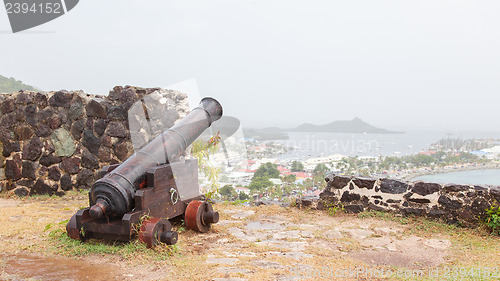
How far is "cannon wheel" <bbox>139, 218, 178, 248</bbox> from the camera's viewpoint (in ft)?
12.8

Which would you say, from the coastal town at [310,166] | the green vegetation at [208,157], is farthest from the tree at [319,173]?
the green vegetation at [208,157]

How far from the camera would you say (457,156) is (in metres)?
9.02

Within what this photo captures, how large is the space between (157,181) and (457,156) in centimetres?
748

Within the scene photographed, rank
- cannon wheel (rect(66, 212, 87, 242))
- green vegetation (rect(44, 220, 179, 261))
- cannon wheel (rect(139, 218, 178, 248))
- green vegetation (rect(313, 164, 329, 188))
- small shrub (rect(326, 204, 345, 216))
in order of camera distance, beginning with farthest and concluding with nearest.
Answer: green vegetation (rect(313, 164, 329, 188))
small shrub (rect(326, 204, 345, 216))
cannon wheel (rect(66, 212, 87, 242))
cannon wheel (rect(139, 218, 178, 248))
green vegetation (rect(44, 220, 179, 261))

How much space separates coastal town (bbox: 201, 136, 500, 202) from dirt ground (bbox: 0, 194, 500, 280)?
60.9 inches

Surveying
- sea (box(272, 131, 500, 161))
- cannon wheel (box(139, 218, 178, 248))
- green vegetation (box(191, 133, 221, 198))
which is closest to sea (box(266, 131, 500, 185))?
sea (box(272, 131, 500, 161))

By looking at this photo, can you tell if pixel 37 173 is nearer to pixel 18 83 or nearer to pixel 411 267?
pixel 411 267

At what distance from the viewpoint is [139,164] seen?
168 inches

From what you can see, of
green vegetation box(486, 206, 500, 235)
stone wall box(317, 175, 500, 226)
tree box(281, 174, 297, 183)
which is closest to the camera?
green vegetation box(486, 206, 500, 235)

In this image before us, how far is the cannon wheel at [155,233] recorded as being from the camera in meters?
3.89

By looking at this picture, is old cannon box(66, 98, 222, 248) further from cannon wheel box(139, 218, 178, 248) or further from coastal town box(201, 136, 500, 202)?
coastal town box(201, 136, 500, 202)

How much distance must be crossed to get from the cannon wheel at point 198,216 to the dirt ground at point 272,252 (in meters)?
0.11

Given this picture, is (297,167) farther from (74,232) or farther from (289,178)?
(74,232)

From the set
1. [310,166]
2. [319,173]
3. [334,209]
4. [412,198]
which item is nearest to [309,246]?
[334,209]
